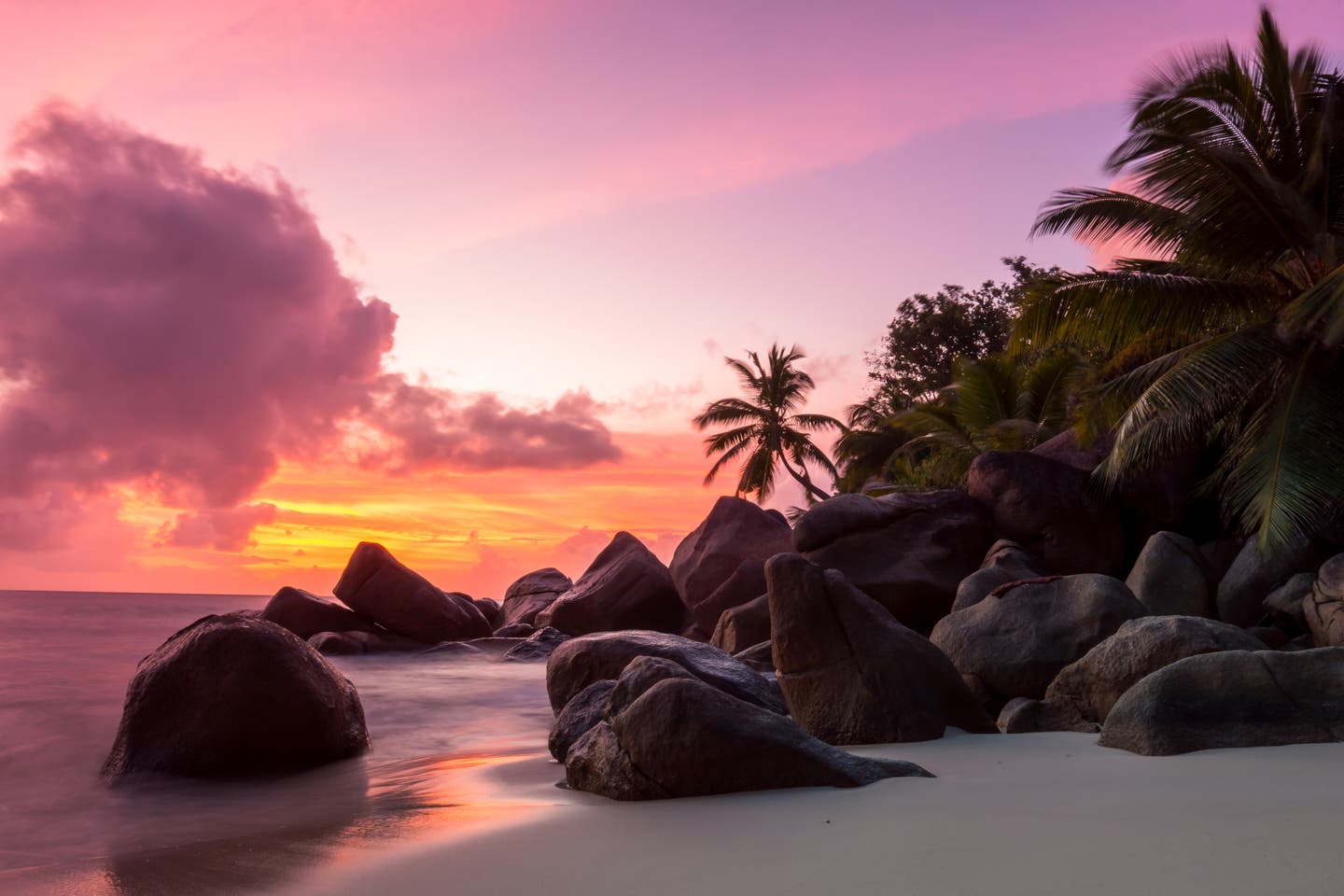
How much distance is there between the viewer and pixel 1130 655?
643 cm

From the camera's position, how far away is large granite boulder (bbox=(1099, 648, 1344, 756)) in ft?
16.2

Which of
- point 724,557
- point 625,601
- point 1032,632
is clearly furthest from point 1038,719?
point 625,601

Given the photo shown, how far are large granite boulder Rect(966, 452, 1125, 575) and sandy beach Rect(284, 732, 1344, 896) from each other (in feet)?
39.5

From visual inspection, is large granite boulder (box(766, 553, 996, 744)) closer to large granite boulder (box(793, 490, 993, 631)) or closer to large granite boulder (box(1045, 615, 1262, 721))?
large granite boulder (box(1045, 615, 1262, 721))

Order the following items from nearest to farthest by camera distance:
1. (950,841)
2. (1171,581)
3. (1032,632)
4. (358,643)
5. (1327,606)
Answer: (950,841), (1032,632), (1327,606), (1171,581), (358,643)

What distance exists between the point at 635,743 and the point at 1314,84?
14938 mm

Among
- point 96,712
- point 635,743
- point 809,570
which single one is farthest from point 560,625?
point 635,743

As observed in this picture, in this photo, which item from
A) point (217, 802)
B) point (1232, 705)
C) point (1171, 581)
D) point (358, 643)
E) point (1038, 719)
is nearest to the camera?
point (1232, 705)

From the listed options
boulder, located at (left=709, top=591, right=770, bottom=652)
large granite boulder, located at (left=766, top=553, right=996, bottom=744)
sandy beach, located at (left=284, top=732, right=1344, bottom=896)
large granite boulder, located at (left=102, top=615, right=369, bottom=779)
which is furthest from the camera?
boulder, located at (left=709, top=591, right=770, bottom=652)

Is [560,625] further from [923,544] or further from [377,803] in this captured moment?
[377,803]

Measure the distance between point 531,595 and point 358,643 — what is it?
27.4ft


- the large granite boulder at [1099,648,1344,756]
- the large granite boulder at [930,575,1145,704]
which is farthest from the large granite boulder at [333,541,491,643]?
the large granite boulder at [1099,648,1344,756]

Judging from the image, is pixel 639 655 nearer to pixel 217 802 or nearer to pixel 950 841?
pixel 217 802

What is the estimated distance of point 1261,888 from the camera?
95.3 inches
